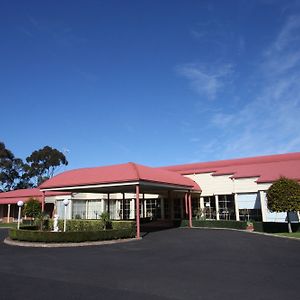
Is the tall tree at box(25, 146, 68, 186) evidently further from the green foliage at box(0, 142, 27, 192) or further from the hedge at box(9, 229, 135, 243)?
the hedge at box(9, 229, 135, 243)

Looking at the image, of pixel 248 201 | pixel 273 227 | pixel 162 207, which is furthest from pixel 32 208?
pixel 273 227

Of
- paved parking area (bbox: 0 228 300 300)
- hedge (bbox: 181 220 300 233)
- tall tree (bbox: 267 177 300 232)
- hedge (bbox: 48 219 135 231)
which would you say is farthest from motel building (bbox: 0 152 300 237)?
paved parking area (bbox: 0 228 300 300)

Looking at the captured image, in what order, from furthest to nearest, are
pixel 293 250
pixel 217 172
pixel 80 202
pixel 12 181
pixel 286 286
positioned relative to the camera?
pixel 12 181
pixel 80 202
pixel 217 172
pixel 293 250
pixel 286 286

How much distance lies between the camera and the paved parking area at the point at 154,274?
791cm

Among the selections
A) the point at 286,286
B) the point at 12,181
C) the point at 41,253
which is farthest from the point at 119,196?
the point at 12,181

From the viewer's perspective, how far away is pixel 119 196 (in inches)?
1631

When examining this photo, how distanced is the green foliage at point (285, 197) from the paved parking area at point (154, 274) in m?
7.76

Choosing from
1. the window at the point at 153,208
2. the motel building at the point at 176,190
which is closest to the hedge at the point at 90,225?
the motel building at the point at 176,190

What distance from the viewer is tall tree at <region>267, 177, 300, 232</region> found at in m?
23.0

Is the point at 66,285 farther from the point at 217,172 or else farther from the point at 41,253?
the point at 217,172

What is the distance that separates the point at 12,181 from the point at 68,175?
51225mm

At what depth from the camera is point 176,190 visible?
31844 millimetres

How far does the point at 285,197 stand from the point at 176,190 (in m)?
10.9

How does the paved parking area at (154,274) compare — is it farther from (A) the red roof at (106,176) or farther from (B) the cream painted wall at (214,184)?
(B) the cream painted wall at (214,184)
